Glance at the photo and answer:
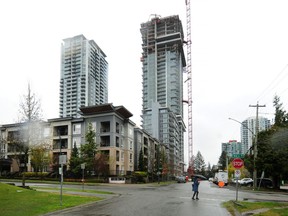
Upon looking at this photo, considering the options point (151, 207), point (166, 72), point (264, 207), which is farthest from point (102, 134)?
point (166, 72)

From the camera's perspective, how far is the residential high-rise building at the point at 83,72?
81.3 metres

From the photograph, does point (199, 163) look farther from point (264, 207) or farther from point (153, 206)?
point (153, 206)

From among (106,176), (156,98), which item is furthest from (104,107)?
(156,98)

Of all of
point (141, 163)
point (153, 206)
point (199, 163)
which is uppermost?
point (141, 163)

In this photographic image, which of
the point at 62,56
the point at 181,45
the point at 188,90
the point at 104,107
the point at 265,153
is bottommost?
the point at 265,153

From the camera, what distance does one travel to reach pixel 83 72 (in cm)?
8431

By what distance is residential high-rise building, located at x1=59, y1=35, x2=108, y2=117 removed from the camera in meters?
81.3

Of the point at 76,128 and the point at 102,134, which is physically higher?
the point at 76,128

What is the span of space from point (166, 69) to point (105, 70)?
103 metres

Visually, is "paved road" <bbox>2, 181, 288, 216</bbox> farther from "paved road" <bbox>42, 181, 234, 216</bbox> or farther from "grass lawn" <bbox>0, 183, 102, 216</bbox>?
"grass lawn" <bbox>0, 183, 102, 216</bbox>

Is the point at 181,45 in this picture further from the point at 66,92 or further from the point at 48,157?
the point at 48,157

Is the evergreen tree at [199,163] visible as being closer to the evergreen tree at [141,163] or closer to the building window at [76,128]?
the evergreen tree at [141,163]

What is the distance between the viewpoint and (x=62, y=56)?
83.8 m

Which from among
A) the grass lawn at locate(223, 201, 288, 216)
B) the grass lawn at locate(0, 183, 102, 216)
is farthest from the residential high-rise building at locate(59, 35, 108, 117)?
the grass lawn at locate(223, 201, 288, 216)
